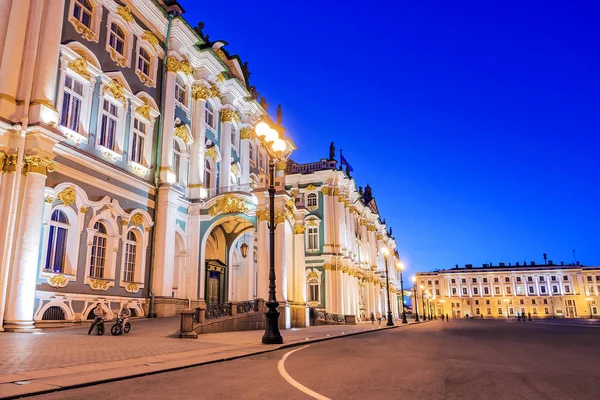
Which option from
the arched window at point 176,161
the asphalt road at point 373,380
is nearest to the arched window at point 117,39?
the arched window at point 176,161

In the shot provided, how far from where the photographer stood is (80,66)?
2245 centimetres

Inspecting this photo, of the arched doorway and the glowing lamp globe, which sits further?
the arched doorway

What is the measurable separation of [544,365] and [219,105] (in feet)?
94.9

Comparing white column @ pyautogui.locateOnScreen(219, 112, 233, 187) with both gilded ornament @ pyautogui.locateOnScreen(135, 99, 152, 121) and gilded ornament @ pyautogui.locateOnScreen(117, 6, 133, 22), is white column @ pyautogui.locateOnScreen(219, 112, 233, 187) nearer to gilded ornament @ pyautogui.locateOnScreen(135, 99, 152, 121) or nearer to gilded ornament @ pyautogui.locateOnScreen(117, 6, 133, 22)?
gilded ornament @ pyautogui.locateOnScreen(135, 99, 152, 121)

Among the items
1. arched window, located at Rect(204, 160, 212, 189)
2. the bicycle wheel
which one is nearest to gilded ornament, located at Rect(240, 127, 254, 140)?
arched window, located at Rect(204, 160, 212, 189)

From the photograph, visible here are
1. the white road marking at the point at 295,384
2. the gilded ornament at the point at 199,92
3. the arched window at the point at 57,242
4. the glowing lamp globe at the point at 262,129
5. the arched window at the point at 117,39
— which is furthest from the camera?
the gilded ornament at the point at 199,92

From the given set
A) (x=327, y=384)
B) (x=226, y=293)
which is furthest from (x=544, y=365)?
(x=226, y=293)

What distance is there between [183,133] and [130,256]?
8331 mm

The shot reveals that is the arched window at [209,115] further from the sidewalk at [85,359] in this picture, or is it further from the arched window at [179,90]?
the sidewalk at [85,359]

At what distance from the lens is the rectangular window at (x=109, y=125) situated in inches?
949

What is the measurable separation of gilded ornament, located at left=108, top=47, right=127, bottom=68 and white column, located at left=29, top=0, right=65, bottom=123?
13.6ft

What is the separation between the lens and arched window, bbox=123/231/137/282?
81.5 ft

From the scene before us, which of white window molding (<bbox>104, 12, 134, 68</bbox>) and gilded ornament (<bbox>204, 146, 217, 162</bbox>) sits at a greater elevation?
white window molding (<bbox>104, 12, 134, 68</bbox>)

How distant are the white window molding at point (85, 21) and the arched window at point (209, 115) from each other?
33.1ft
